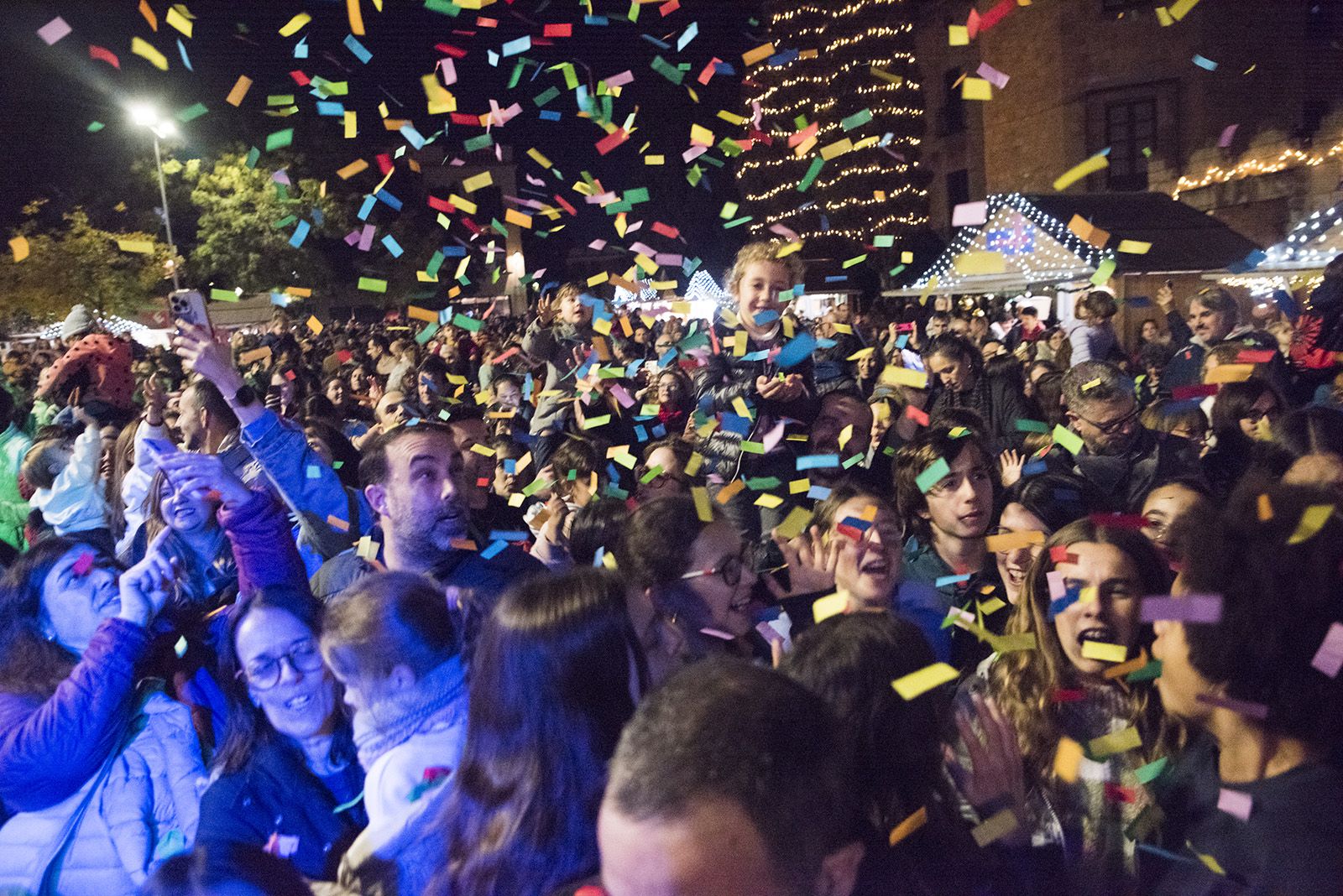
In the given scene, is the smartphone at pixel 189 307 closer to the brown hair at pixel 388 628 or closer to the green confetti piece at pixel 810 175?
the brown hair at pixel 388 628

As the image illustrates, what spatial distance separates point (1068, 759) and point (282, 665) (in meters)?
1.90

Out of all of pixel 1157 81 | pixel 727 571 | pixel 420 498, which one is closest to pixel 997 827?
pixel 727 571

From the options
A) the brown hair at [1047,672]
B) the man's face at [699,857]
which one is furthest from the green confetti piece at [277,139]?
the man's face at [699,857]

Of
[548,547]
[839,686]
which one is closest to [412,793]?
[839,686]

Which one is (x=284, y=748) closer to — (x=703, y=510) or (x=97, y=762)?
(x=97, y=762)

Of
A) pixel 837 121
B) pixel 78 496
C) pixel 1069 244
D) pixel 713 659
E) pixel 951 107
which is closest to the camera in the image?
pixel 713 659

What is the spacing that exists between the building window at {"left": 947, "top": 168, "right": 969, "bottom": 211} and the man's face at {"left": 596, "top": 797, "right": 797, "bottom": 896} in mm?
28481

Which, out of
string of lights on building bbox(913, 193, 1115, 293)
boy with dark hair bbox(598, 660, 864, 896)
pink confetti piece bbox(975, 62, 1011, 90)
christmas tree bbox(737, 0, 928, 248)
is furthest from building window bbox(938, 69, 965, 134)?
boy with dark hair bbox(598, 660, 864, 896)

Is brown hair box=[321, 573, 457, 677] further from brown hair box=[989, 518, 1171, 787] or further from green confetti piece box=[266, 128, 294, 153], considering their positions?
green confetti piece box=[266, 128, 294, 153]

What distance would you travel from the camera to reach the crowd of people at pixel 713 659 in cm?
159

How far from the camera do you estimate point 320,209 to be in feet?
97.8

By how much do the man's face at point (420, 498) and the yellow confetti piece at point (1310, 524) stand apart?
2.33 m

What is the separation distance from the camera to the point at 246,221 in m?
29.9

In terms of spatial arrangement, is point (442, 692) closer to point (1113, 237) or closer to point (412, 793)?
point (412, 793)
